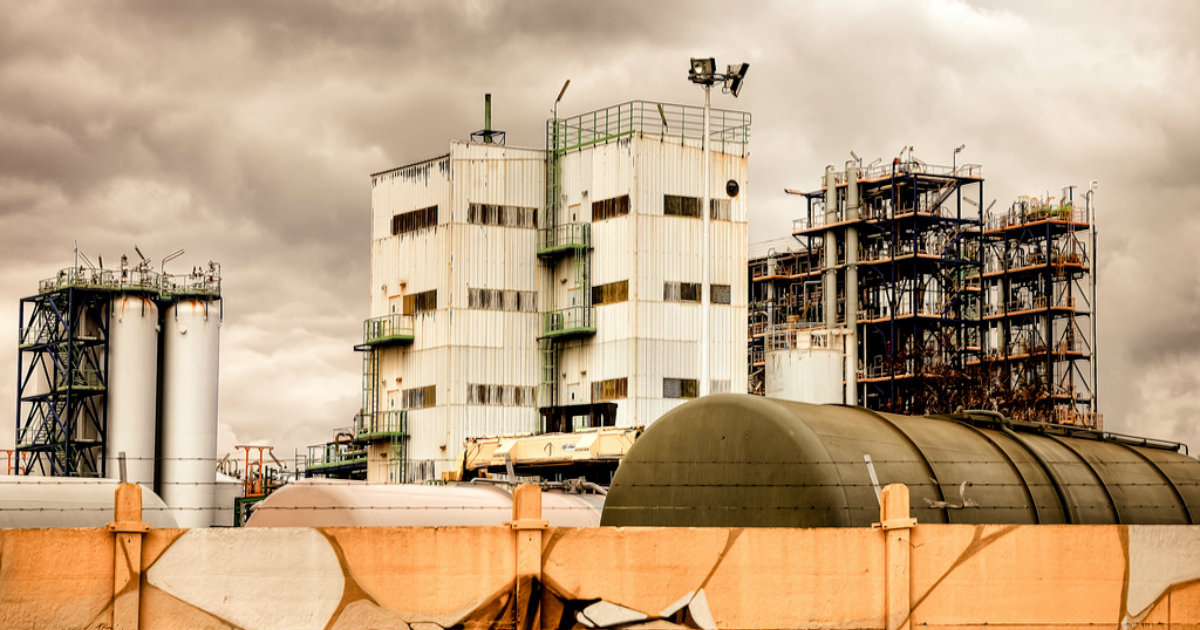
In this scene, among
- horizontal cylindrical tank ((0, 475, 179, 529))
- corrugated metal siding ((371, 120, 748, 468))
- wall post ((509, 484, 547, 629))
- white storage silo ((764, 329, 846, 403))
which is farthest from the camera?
corrugated metal siding ((371, 120, 748, 468))

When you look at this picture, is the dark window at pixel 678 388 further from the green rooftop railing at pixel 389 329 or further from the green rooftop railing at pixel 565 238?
the green rooftop railing at pixel 389 329

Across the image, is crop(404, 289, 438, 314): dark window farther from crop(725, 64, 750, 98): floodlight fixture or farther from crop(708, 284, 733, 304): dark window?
crop(725, 64, 750, 98): floodlight fixture

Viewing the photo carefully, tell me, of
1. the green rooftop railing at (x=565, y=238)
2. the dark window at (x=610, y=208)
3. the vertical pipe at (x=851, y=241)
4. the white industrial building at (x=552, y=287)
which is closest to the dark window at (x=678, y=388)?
the white industrial building at (x=552, y=287)

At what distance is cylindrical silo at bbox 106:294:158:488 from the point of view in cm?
7238

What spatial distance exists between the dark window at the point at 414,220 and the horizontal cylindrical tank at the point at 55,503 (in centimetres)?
4587

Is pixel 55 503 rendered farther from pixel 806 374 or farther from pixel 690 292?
pixel 690 292

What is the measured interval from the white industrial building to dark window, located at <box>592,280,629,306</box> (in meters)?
0.10

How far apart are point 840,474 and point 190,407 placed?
2268 inches

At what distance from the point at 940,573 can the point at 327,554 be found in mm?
7966

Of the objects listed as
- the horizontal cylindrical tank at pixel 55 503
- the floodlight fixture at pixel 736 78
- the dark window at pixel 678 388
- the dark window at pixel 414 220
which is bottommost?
the horizontal cylindrical tank at pixel 55 503

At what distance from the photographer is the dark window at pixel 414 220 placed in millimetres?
78831

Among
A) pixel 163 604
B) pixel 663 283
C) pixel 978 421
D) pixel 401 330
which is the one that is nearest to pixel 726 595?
pixel 163 604

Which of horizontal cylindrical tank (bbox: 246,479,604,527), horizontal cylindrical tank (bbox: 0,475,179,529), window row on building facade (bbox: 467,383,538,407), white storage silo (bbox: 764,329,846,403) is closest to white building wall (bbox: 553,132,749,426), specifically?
window row on building facade (bbox: 467,383,538,407)

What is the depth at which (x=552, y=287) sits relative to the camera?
8031 centimetres
